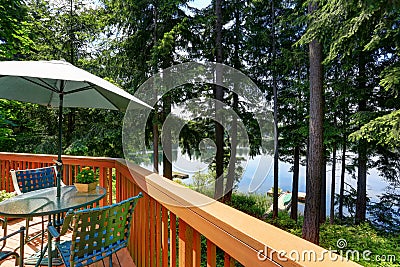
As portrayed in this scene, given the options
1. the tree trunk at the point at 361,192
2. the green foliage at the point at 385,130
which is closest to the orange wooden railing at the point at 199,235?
the green foliage at the point at 385,130

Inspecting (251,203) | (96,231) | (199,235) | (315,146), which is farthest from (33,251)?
(251,203)

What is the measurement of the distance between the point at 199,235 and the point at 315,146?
21.3 ft

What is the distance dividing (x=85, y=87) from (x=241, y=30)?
9.21 m

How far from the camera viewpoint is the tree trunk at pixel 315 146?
6801mm

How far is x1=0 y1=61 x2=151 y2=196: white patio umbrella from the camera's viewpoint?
76.0 inches

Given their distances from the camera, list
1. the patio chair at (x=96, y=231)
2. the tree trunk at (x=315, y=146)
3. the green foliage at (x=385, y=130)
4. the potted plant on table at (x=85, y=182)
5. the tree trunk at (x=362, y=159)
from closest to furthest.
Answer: the patio chair at (x=96, y=231) → the potted plant on table at (x=85, y=182) → the green foliage at (x=385, y=130) → the tree trunk at (x=315, y=146) → the tree trunk at (x=362, y=159)

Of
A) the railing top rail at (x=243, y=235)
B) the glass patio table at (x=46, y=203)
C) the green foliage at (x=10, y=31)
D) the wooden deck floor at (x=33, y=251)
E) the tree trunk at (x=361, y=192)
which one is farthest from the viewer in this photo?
the tree trunk at (x=361, y=192)

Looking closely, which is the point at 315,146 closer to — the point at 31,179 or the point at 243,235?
the point at 31,179

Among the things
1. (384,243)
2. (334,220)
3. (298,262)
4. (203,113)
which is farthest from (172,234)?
(334,220)

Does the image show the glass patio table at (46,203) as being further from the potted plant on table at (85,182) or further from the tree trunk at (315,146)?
the tree trunk at (315,146)


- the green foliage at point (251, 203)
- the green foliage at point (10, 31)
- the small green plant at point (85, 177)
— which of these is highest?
the green foliage at point (10, 31)

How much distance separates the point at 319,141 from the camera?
22.8 feet

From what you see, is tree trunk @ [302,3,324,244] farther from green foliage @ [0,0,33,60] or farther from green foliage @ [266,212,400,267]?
green foliage @ [0,0,33,60]

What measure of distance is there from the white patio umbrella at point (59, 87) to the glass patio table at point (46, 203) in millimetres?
152
